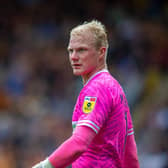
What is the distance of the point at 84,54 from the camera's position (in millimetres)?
3863

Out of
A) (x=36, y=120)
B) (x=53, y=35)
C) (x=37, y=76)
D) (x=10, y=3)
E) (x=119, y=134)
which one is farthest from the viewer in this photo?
(x=10, y=3)

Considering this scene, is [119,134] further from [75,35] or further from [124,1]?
[124,1]

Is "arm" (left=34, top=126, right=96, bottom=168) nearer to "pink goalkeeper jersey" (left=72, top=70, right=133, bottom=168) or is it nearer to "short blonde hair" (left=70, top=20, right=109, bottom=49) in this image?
"pink goalkeeper jersey" (left=72, top=70, right=133, bottom=168)

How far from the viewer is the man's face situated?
3.87 metres

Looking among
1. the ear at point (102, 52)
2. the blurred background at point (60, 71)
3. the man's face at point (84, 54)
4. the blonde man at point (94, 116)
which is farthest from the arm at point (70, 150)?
the blurred background at point (60, 71)

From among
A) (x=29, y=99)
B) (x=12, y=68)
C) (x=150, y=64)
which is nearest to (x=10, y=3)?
(x=12, y=68)

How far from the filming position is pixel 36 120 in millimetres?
11148

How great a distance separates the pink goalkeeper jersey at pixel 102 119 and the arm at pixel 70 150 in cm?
9

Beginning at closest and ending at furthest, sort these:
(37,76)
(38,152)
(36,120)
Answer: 1. (38,152)
2. (36,120)
3. (37,76)

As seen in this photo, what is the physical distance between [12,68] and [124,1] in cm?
347

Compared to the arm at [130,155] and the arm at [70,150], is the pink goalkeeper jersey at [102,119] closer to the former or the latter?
the arm at [70,150]

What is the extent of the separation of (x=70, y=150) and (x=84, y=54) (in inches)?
31.5

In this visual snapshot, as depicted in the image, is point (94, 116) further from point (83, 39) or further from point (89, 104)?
point (83, 39)

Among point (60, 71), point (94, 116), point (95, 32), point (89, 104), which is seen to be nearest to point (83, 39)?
point (95, 32)
